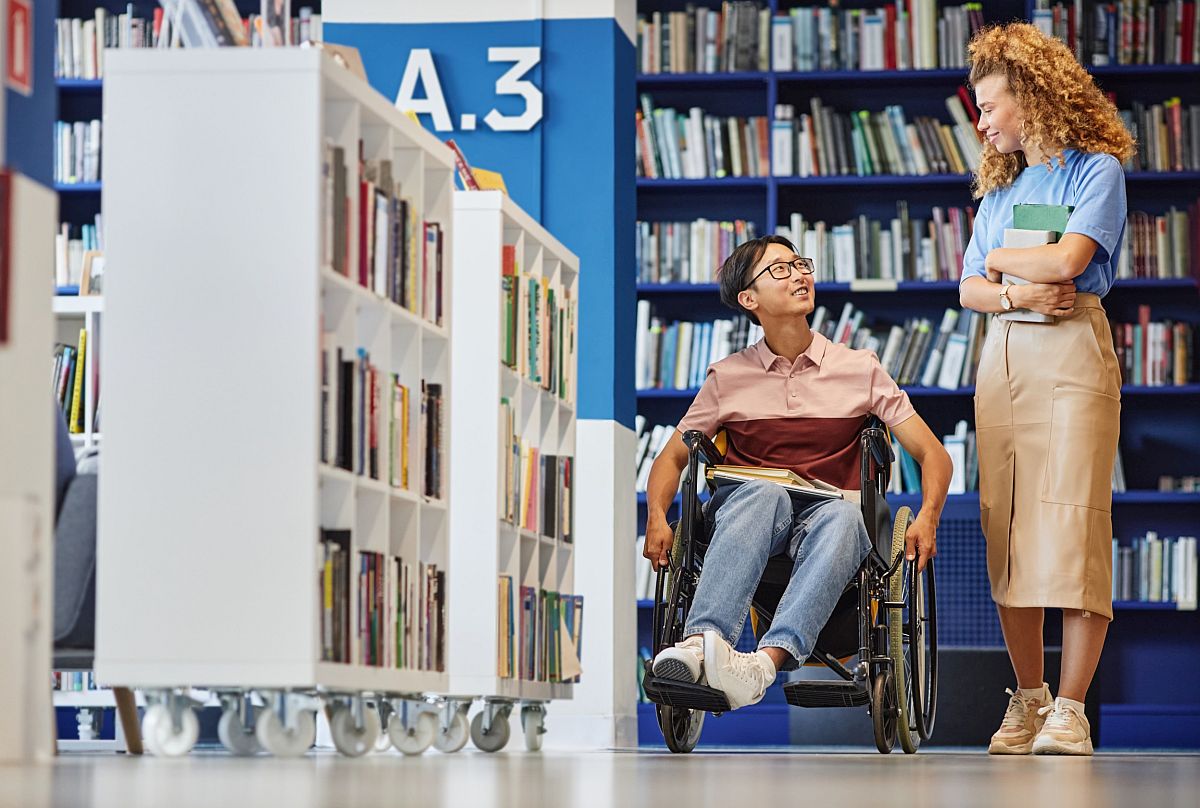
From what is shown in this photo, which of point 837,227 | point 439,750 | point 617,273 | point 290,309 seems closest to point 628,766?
point 290,309

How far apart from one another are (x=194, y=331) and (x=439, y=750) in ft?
5.13

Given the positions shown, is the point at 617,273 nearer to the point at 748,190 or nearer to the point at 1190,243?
the point at 748,190

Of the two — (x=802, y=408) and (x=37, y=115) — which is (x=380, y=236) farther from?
(x=802, y=408)

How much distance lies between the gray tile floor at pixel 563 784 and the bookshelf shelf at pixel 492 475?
89 centimetres

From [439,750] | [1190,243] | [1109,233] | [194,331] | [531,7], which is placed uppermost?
[531,7]

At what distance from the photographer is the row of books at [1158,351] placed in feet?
22.7

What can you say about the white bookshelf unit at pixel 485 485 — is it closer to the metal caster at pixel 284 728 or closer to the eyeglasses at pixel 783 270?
the eyeglasses at pixel 783 270

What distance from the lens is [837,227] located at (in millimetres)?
7172

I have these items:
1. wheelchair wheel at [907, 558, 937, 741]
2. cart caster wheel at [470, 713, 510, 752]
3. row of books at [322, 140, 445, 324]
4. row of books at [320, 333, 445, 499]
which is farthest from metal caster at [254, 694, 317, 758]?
wheelchair wheel at [907, 558, 937, 741]

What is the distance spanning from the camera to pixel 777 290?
434cm

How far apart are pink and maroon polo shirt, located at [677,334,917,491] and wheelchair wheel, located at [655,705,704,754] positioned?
59 centimetres

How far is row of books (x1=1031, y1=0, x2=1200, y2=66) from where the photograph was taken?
700 cm

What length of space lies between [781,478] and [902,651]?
455 millimetres

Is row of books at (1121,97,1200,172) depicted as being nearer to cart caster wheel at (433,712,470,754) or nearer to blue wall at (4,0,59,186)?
cart caster wheel at (433,712,470,754)
